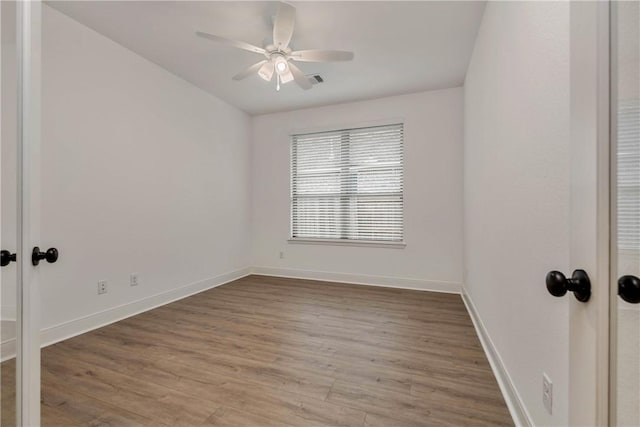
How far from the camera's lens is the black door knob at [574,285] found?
605 mm

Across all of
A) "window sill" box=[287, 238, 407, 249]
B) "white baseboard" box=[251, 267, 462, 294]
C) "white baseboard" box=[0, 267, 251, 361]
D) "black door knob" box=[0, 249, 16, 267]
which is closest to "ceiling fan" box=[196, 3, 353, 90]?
"black door knob" box=[0, 249, 16, 267]

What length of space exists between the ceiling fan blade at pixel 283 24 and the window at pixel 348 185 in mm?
2061

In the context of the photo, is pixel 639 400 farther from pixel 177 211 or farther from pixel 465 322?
pixel 177 211

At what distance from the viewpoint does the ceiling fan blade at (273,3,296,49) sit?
1.87 meters

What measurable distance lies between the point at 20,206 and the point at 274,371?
1.57 meters

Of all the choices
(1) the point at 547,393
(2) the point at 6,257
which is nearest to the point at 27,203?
(2) the point at 6,257

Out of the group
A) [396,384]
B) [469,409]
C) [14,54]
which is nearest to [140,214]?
[14,54]

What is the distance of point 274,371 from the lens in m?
1.83

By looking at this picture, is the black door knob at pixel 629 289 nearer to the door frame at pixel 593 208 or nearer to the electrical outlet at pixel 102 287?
the door frame at pixel 593 208

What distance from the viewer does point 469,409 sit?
147 cm

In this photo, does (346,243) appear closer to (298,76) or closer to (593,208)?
(298,76)

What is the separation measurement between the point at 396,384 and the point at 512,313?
0.79m

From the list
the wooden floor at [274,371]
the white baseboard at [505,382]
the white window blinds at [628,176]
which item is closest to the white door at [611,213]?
the white window blinds at [628,176]

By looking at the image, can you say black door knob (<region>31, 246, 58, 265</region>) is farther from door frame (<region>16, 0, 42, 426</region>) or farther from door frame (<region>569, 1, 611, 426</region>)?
door frame (<region>569, 1, 611, 426</region>)
